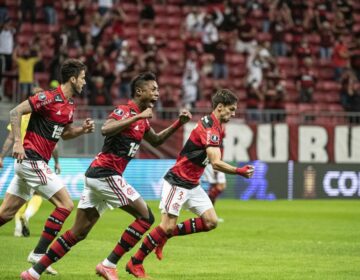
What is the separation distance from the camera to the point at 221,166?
1055 centimetres

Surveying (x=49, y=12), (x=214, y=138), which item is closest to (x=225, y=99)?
(x=214, y=138)

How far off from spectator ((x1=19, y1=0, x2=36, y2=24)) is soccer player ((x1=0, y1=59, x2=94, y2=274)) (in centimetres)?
1871

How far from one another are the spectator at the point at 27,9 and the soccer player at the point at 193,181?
18.5 m

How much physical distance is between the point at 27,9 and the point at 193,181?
62.3 feet

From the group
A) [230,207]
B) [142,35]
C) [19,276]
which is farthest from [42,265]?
[142,35]

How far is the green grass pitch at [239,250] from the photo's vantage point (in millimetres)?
11319

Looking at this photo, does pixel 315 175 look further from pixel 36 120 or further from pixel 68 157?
pixel 36 120

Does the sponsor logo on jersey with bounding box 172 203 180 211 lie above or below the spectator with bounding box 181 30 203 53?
below

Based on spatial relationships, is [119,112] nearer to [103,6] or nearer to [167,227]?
[167,227]

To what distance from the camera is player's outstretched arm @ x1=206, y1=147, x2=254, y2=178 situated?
10.1m

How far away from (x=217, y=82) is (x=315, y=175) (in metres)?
4.52

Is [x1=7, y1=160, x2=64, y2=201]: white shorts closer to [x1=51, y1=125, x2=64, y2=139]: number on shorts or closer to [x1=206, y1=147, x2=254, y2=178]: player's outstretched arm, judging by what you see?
[x1=51, y1=125, x2=64, y2=139]: number on shorts

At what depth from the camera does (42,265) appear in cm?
972

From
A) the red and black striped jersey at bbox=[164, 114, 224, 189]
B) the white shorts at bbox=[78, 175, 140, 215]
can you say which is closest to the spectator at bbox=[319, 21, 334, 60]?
the red and black striped jersey at bbox=[164, 114, 224, 189]
